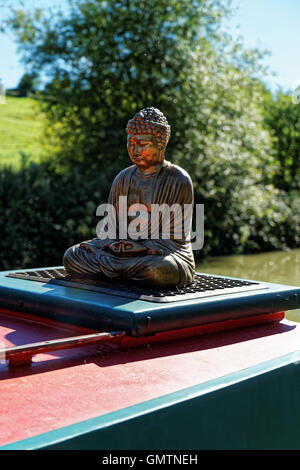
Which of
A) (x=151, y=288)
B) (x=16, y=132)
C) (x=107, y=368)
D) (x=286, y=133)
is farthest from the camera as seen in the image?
(x=16, y=132)

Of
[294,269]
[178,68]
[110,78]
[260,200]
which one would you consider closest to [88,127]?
[110,78]

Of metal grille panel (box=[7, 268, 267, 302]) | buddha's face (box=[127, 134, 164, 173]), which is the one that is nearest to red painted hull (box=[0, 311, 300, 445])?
metal grille panel (box=[7, 268, 267, 302])

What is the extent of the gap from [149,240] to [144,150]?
0.59m

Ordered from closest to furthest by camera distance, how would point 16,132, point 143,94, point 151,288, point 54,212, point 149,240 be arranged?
point 151,288, point 149,240, point 54,212, point 143,94, point 16,132

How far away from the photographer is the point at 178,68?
33.4ft

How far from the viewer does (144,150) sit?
12.0 ft

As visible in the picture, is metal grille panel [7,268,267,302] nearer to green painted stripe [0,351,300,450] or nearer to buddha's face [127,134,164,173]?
green painted stripe [0,351,300,450]

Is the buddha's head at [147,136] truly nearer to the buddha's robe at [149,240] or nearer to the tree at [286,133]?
the buddha's robe at [149,240]

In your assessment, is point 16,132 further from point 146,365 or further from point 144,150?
point 146,365

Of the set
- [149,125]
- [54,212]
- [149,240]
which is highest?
[149,125]

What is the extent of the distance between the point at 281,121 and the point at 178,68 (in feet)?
28.9

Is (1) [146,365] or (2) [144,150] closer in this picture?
(1) [146,365]

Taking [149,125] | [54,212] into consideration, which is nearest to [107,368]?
[149,125]

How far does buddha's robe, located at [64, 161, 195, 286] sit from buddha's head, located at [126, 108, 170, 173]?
13 centimetres
